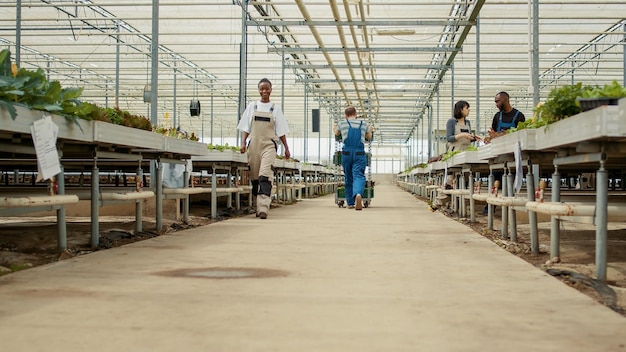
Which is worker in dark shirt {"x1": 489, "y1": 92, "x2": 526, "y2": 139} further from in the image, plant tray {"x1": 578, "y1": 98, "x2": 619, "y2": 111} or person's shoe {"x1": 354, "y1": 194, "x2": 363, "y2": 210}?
plant tray {"x1": 578, "y1": 98, "x2": 619, "y2": 111}

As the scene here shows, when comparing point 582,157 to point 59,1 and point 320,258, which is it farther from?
point 59,1

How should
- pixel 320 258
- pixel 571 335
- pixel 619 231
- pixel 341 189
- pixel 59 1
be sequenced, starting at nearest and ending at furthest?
1. pixel 571 335
2. pixel 320 258
3. pixel 619 231
4. pixel 341 189
5. pixel 59 1

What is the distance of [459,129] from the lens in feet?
30.3

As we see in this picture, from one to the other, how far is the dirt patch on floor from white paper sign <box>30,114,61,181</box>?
2529 mm

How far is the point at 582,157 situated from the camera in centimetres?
337

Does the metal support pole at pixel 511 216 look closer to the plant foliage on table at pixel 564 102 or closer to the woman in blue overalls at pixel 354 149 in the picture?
the plant foliage on table at pixel 564 102

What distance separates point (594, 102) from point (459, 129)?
250 inches

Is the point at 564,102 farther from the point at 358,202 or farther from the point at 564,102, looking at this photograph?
the point at 358,202

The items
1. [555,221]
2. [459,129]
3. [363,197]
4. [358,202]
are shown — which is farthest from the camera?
[363,197]

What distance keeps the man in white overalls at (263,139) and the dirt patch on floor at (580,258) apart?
7.32 ft

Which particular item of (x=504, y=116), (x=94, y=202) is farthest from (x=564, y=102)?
(x=504, y=116)

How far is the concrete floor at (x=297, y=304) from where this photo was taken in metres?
1.88

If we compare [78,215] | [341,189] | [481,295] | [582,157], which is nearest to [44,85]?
[481,295]

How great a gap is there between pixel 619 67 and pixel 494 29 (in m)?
7.50
